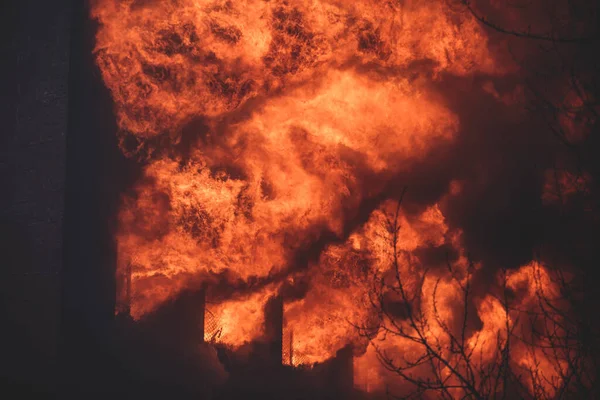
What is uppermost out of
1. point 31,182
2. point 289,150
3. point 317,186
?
point 289,150

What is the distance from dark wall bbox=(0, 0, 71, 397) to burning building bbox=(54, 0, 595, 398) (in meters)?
0.88

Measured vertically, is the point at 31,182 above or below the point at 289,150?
below

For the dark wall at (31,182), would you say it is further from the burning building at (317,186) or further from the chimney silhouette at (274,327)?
the chimney silhouette at (274,327)

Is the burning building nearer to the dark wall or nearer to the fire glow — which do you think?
the fire glow

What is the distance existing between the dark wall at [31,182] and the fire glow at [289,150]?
3.16 ft

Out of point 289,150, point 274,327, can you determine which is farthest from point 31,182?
point 274,327

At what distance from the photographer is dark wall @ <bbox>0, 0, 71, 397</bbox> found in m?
8.79

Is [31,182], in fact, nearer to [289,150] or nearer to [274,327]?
[289,150]

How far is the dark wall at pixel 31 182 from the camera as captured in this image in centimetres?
879

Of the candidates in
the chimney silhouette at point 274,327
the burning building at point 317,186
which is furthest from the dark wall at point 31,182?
A: the chimney silhouette at point 274,327

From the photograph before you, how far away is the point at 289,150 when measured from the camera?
29.4 ft

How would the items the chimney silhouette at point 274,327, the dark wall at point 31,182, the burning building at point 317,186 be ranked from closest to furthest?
the burning building at point 317,186 → the dark wall at point 31,182 → the chimney silhouette at point 274,327

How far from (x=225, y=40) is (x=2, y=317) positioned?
588 cm

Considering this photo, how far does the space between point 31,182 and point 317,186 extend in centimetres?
485
